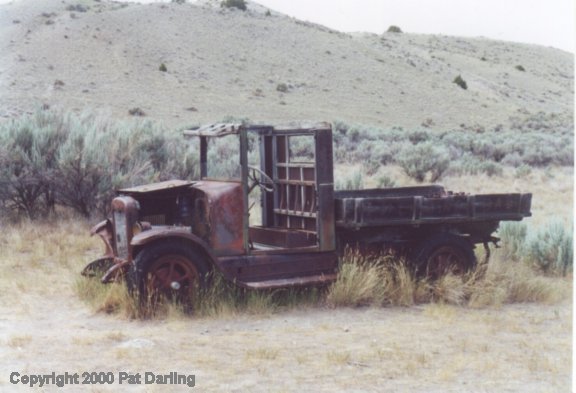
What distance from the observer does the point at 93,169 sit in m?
14.6

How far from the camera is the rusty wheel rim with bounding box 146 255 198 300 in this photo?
8.24m

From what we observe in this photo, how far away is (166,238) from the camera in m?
8.28

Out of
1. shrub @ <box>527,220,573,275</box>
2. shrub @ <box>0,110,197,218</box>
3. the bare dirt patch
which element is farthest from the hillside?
the bare dirt patch

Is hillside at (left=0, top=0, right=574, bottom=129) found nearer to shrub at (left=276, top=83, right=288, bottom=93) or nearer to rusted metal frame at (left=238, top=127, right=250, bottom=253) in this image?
shrub at (left=276, top=83, right=288, bottom=93)

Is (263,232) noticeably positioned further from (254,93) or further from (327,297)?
(254,93)

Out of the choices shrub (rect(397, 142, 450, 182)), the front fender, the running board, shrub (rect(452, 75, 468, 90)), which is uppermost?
shrub (rect(452, 75, 468, 90))

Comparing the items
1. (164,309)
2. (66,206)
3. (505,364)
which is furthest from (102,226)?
(66,206)

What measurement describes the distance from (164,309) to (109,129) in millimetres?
8736

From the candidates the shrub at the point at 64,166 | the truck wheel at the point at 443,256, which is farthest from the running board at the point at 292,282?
the shrub at the point at 64,166

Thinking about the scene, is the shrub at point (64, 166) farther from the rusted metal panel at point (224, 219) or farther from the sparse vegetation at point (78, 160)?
the rusted metal panel at point (224, 219)

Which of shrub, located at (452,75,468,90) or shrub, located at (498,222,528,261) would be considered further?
shrub, located at (452,75,468,90)

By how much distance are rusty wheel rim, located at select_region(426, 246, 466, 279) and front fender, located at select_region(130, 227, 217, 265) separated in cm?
266

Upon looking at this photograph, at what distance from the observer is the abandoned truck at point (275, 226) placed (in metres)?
8.36

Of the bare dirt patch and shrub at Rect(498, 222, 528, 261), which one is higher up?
shrub at Rect(498, 222, 528, 261)
